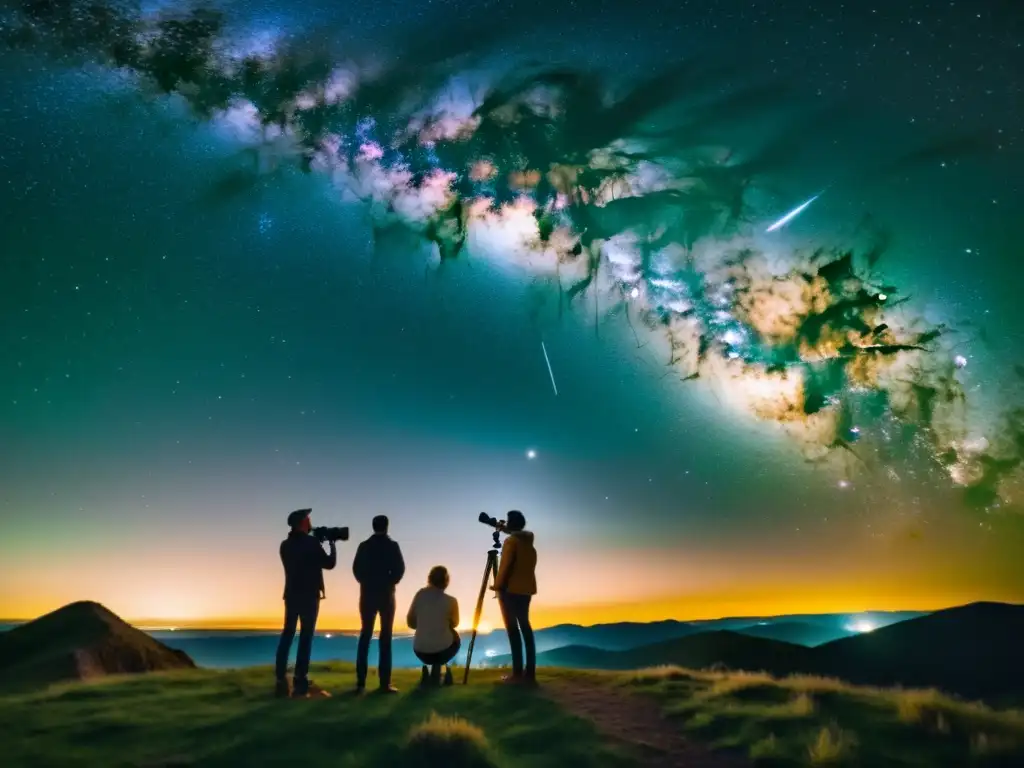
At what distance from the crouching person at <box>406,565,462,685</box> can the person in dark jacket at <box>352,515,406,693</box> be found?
0.46 m

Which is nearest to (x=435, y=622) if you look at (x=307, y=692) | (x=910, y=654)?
(x=307, y=692)

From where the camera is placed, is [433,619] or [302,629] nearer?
[302,629]

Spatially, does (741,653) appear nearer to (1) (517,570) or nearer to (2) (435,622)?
(1) (517,570)

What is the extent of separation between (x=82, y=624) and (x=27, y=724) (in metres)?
30.2

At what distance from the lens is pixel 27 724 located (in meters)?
9.05

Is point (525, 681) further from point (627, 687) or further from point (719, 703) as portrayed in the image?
point (719, 703)

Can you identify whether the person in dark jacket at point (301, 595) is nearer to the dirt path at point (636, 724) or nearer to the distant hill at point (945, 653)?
the dirt path at point (636, 724)

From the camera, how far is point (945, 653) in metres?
132

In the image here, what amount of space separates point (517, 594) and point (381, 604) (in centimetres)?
232

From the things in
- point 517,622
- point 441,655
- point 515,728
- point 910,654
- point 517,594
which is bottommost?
point 910,654

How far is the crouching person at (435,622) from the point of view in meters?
10.9

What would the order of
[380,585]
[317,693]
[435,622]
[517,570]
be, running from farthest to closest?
[517,570] → [435,622] → [380,585] → [317,693]

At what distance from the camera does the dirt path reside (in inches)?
311

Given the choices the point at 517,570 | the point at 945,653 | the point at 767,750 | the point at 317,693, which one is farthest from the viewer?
the point at 945,653
